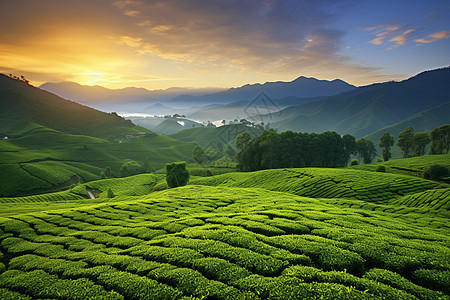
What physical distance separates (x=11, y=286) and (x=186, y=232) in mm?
11037

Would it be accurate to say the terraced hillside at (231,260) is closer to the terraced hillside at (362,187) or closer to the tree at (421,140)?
the terraced hillside at (362,187)

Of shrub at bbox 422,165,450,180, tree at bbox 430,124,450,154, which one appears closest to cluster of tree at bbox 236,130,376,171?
shrub at bbox 422,165,450,180

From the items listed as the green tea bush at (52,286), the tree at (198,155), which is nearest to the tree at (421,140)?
the tree at (198,155)

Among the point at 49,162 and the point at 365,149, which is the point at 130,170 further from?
the point at 365,149

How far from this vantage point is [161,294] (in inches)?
403

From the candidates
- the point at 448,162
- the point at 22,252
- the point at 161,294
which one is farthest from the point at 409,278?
the point at 448,162

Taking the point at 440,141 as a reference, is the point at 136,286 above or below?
below

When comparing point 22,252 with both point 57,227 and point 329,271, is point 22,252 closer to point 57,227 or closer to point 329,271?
point 57,227

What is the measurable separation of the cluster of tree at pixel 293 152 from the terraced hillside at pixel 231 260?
221ft

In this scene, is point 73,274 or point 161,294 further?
point 73,274

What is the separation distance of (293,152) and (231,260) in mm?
82940

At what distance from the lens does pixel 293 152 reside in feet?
295

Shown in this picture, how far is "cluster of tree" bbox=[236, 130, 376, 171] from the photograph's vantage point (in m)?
88.9

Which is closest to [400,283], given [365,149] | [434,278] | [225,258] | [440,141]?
[434,278]
